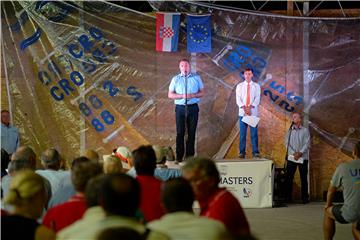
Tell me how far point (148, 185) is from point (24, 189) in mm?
1096

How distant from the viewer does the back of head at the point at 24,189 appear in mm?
3312

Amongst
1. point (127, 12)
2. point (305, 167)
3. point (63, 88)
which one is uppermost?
point (127, 12)

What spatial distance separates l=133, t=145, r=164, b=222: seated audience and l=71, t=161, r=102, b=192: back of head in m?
0.34

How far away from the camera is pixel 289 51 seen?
37.7ft

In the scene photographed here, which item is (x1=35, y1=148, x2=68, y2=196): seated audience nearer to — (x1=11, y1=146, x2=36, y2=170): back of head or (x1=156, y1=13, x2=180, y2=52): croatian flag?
(x1=11, y1=146, x2=36, y2=170): back of head

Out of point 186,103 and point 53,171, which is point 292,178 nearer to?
point 186,103

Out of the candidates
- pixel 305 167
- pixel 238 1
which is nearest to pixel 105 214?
pixel 305 167

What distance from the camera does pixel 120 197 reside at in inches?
117

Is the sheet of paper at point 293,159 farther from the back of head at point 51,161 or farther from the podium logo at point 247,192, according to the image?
the back of head at point 51,161

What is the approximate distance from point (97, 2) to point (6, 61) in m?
1.81

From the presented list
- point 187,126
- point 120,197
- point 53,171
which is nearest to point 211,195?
point 120,197

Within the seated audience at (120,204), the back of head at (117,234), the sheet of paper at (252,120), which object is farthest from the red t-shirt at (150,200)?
the sheet of paper at (252,120)

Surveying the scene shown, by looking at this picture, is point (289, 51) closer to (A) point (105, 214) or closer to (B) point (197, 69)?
(B) point (197, 69)

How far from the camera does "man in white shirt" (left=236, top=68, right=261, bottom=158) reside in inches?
435
